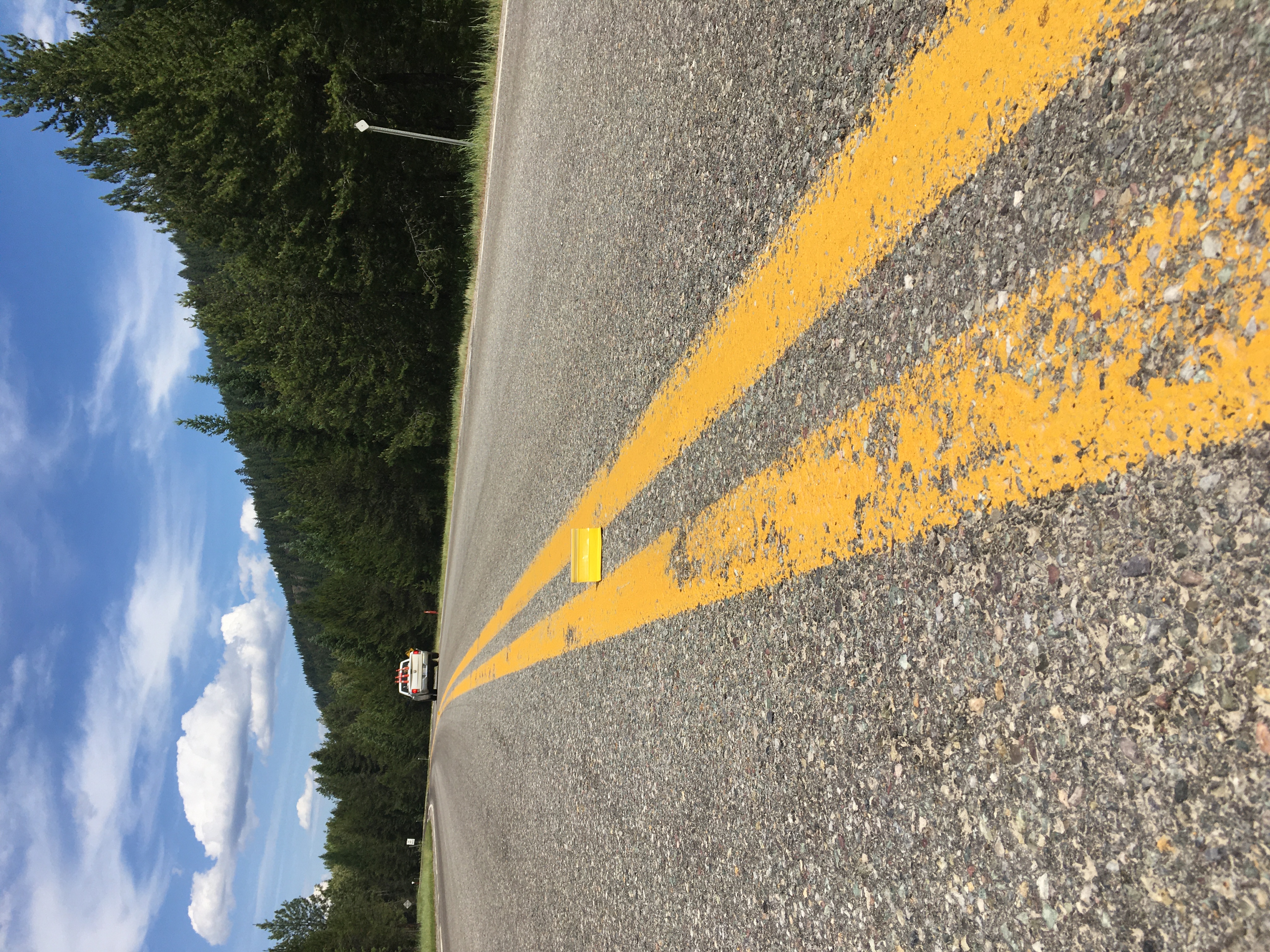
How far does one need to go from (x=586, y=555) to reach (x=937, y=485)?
9.58 feet

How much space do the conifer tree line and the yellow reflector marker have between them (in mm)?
9922

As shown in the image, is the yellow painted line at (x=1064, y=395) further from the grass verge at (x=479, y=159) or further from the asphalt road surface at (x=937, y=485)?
the grass verge at (x=479, y=159)

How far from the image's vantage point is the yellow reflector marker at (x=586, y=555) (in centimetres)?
448

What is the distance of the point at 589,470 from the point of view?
15.8 ft

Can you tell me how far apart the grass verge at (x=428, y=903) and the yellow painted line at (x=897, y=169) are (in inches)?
571

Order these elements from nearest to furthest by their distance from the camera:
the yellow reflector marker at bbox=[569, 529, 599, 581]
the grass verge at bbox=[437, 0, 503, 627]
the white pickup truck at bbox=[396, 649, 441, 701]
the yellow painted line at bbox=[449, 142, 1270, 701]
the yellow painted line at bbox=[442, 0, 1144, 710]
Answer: the yellow painted line at bbox=[449, 142, 1270, 701], the yellow painted line at bbox=[442, 0, 1144, 710], the yellow reflector marker at bbox=[569, 529, 599, 581], the grass verge at bbox=[437, 0, 503, 627], the white pickup truck at bbox=[396, 649, 441, 701]

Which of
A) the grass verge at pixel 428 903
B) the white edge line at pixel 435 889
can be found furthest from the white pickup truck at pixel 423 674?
the white edge line at pixel 435 889

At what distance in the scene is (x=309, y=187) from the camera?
14.0m

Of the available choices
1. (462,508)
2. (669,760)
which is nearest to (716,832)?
(669,760)

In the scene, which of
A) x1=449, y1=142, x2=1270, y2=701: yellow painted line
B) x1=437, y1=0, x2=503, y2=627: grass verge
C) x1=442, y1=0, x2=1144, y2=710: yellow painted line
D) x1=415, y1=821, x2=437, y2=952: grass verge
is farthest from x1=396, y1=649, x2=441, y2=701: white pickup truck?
x1=449, y1=142, x2=1270, y2=701: yellow painted line

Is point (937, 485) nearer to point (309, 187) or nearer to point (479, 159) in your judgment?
point (479, 159)

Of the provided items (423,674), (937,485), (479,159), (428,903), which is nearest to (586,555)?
(937,485)

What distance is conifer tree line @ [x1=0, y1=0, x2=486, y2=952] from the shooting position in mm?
12648

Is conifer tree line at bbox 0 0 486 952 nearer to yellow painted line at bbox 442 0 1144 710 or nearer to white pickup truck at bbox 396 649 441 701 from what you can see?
white pickup truck at bbox 396 649 441 701
